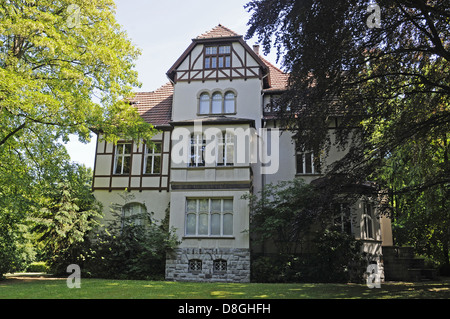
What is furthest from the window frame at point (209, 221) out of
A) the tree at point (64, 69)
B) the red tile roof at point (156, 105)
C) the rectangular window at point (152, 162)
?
the red tile roof at point (156, 105)

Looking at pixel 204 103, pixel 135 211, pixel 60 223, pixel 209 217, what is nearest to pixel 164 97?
pixel 204 103

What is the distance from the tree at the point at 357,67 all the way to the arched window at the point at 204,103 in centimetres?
947

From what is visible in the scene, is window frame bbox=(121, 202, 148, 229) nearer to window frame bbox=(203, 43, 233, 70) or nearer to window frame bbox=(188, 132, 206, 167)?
window frame bbox=(188, 132, 206, 167)

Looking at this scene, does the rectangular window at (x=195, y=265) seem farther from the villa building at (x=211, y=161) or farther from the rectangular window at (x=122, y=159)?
the rectangular window at (x=122, y=159)

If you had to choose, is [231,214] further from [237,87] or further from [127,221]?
[237,87]

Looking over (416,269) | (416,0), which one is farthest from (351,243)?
(416,0)

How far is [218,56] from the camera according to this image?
20.0 metres

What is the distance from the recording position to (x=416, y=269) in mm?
16812

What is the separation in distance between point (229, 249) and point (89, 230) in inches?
283

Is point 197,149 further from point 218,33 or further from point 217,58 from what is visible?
point 218,33

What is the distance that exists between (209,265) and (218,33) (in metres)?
12.0

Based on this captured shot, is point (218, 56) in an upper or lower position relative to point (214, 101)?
upper

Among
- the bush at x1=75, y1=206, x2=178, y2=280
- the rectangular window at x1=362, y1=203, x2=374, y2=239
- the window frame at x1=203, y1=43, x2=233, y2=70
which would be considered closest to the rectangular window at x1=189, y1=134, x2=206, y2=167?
the bush at x1=75, y1=206, x2=178, y2=280

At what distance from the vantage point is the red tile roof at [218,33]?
2015 centimetres
